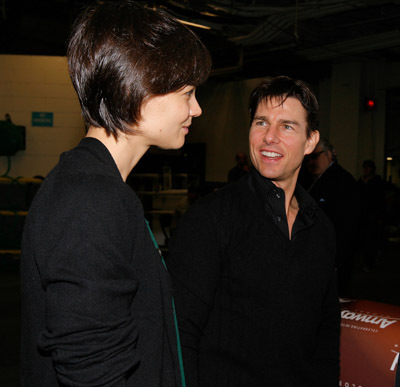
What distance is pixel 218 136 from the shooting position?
12.8 m

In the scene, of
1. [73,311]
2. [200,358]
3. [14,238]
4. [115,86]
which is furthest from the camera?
[14,238]

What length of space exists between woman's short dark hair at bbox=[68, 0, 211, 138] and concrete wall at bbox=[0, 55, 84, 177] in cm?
594

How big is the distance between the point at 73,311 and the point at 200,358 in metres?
0.65

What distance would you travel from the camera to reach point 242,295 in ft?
4.19

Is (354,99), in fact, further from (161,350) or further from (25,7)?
(161,350)

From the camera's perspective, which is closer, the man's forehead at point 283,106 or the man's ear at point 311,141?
the man's forehead at point 283,106

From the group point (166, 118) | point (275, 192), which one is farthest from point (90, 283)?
point (275, 192)

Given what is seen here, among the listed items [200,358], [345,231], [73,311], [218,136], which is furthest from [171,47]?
[218,136]

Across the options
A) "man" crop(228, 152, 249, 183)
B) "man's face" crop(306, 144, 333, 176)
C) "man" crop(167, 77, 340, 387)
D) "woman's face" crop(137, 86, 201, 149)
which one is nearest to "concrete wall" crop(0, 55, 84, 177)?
"man" crop(228, 152, 249, 183)

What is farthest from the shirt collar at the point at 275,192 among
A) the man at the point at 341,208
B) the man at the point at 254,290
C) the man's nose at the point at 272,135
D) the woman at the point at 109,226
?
the man at the point at 341,208

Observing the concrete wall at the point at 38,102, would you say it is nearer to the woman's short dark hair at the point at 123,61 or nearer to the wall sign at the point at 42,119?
the wall sign at the point at 42,119

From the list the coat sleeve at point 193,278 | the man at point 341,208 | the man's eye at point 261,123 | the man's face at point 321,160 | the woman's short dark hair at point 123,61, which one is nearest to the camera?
the woman's short dark hair at point 123,61

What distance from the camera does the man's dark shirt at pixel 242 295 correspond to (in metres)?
1.21

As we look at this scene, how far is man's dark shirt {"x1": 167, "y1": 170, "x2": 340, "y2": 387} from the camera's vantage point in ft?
3.98
